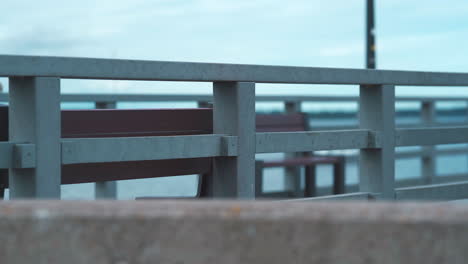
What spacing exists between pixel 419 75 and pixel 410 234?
8.62 ft

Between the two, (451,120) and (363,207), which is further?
(451,120)

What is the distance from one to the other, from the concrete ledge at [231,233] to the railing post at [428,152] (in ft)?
30.1

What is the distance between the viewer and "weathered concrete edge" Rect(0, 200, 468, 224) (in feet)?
3.99

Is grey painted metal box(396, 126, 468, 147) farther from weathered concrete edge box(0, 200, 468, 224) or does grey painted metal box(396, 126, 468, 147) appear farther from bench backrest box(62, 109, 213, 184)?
weathered concrete edge box(0, 200, 468, 224)

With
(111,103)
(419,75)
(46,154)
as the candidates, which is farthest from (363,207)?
(111,103)

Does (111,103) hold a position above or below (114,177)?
above

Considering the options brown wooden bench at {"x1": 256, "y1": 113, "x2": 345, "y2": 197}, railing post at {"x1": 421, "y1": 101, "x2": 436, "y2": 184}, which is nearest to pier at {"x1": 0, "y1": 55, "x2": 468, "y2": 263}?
brown wooden bench at {"x1": 256, "y1": 113, "x2": 345, "y2": 197}

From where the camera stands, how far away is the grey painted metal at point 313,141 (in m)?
3.23

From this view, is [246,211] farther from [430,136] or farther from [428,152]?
[428,152]

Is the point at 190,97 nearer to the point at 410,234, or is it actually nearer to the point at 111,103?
the point at 111,103

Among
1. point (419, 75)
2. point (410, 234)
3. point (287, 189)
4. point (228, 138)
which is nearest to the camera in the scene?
point (410, 234)

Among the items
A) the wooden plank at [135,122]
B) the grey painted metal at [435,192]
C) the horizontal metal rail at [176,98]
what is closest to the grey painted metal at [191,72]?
the wooden plank at [135,122]

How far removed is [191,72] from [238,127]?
1.20 feet

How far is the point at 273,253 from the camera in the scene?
1.26m
